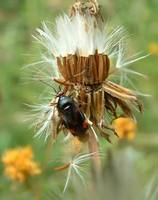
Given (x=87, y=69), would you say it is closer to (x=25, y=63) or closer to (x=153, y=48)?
(x=25, y=63)

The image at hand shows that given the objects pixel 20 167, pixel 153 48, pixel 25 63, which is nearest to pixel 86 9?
pixel 20 167

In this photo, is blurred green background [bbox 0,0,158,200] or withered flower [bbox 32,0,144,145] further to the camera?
blurred green background [bbox 0,0,158,200]

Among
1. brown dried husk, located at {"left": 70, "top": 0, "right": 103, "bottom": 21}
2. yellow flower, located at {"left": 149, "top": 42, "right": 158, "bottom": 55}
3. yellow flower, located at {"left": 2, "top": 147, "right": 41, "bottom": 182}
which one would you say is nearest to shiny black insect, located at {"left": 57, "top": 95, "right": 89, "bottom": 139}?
brown dried husk, located at {"left": 70, "top": 0, "right": 103, "bottom": 21}

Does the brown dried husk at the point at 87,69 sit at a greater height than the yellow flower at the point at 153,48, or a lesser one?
greater

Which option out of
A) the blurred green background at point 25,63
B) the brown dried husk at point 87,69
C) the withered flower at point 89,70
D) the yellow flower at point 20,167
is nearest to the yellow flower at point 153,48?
the blurred green background at point 25,63

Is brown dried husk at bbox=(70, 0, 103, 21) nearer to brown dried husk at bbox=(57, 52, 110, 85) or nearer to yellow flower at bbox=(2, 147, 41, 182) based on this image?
brown dried husk at bbox=(57, 52, 110, 85)

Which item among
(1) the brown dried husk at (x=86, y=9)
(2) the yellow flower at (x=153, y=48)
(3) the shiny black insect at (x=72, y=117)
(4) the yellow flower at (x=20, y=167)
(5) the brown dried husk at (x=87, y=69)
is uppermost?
(1) the brown dried husk at (x=86, y=9)

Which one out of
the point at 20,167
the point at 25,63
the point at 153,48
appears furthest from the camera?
the point at 153,48

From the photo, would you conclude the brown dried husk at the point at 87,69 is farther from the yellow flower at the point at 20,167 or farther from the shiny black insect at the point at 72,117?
the yellow flower at the point at 20,167
